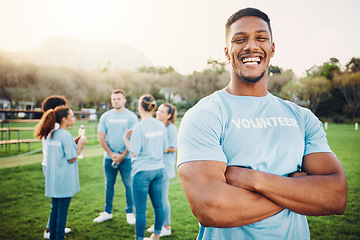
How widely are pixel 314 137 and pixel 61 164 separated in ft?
11.1

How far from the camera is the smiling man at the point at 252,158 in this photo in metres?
1.23

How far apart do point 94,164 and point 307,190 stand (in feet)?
30.0

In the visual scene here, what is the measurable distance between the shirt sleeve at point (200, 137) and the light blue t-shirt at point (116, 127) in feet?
11.5

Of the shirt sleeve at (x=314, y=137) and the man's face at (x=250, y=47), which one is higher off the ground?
the man's face at (x=250, y=47)

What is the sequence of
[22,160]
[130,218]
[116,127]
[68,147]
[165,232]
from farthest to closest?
[22,160] < [116,127] < [130,218] < [165,232] < [68,147]

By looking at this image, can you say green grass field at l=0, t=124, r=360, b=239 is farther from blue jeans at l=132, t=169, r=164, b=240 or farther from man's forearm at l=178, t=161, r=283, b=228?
man's forearm at l=178, t=161, r=283, b=228

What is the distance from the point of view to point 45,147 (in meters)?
3.72

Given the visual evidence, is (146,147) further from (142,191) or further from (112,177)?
(112,177)

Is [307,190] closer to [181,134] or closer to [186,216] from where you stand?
[181,134]

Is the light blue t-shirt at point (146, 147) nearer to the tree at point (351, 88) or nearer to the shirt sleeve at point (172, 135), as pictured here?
the shirt sleeve at point (172, 135)

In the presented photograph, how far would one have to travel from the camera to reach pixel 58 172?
352 cm

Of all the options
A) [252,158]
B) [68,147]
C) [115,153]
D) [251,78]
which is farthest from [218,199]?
[115,153]

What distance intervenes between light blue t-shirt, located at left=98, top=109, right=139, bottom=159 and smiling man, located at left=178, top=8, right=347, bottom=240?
355 cm

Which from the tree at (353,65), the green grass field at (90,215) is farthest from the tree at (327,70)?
the green grass field at (90,215)
